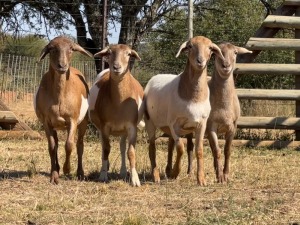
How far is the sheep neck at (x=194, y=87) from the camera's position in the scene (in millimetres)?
9258

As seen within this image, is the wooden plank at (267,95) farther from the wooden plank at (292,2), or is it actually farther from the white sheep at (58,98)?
the white sheep at (58,98)

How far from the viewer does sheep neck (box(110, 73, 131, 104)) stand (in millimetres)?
9516

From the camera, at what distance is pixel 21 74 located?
765 inches

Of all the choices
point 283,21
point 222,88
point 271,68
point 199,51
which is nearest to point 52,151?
point 199,51

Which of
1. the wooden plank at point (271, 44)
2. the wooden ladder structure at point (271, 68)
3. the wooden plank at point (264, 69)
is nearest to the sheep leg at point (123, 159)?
the wooden ladder structure at point (271, 68)

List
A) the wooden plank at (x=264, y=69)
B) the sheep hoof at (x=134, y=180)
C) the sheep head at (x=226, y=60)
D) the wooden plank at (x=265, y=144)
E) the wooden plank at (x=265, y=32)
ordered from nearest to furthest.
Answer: the sheep hoof at (x=134, y=180), the sheep head at (x=226, y=60), the wooden plank at (x=265, y=144), the wooden plank at (x=264, y=69), the wooden plank at (x=265, y=32)

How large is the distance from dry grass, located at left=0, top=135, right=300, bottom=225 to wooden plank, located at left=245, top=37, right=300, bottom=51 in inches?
135

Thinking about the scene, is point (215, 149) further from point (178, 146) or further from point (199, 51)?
point (199, 51)

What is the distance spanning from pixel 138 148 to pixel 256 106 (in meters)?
5.81

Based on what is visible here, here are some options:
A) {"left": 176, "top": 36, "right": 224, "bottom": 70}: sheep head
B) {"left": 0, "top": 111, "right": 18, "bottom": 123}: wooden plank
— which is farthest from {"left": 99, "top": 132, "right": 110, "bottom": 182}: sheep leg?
{"left": 0, "top": 111, "right": 18, "bottom": 123}: wooden plank

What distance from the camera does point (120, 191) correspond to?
8.55 meters

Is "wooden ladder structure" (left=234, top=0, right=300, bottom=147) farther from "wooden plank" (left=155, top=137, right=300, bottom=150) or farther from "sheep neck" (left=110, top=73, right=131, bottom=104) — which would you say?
"sheep neck" (left=110, top=73, right=131, bottom=104)

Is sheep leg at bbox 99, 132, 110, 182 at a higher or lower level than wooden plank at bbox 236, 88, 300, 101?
lower

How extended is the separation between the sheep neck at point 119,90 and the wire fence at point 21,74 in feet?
30.0
